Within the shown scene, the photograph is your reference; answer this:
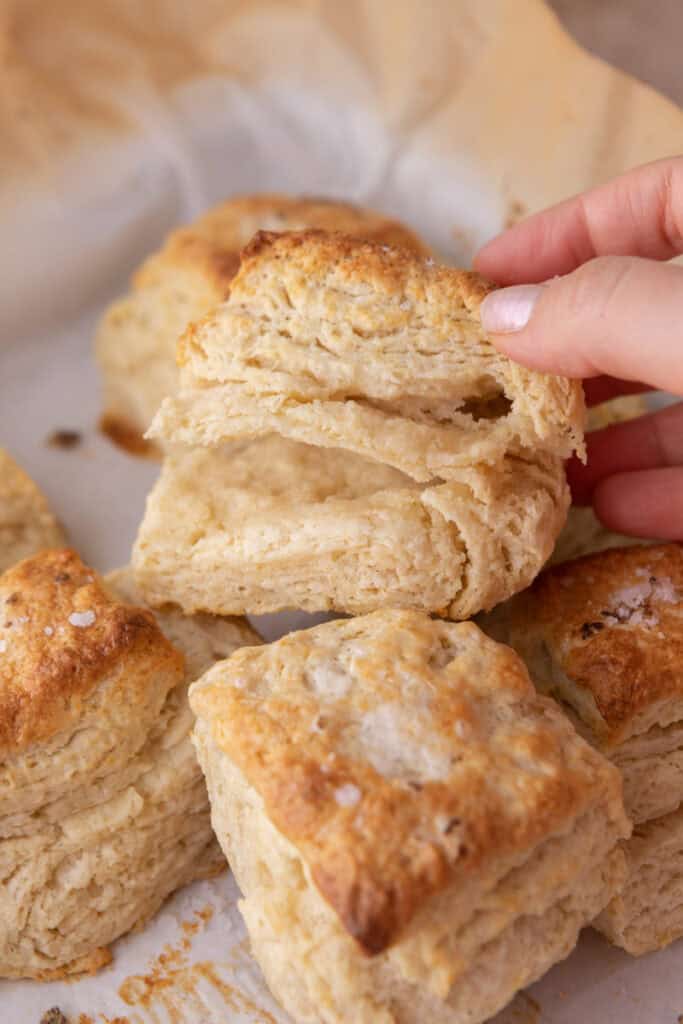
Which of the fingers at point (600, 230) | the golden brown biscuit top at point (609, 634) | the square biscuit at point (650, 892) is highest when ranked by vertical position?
the fingers at point (600, 230)

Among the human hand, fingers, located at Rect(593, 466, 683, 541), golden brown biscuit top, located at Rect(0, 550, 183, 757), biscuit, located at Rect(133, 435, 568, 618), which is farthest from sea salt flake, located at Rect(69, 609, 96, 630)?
fingers, located at Rect(593, 466, 683, 541)

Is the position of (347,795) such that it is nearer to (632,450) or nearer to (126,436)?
(632,450)

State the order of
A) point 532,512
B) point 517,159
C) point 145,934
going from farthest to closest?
point 517,159 < point 145,934 < point 532,512

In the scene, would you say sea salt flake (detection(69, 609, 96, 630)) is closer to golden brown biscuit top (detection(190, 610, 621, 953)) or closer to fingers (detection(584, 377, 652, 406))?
golden brown biscuit top (detection(190, 610, 621, 953))

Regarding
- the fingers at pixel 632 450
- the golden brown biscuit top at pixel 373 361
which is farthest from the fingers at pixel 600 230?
the golden brown biscuit top at pixel 373 361

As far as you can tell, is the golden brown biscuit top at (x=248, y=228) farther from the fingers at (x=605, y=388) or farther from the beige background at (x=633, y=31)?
the beige background at (x=633, y=31)

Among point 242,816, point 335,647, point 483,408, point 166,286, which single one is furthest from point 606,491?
point 166,286

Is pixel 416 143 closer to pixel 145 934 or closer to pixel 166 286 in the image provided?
pixel 166 286
